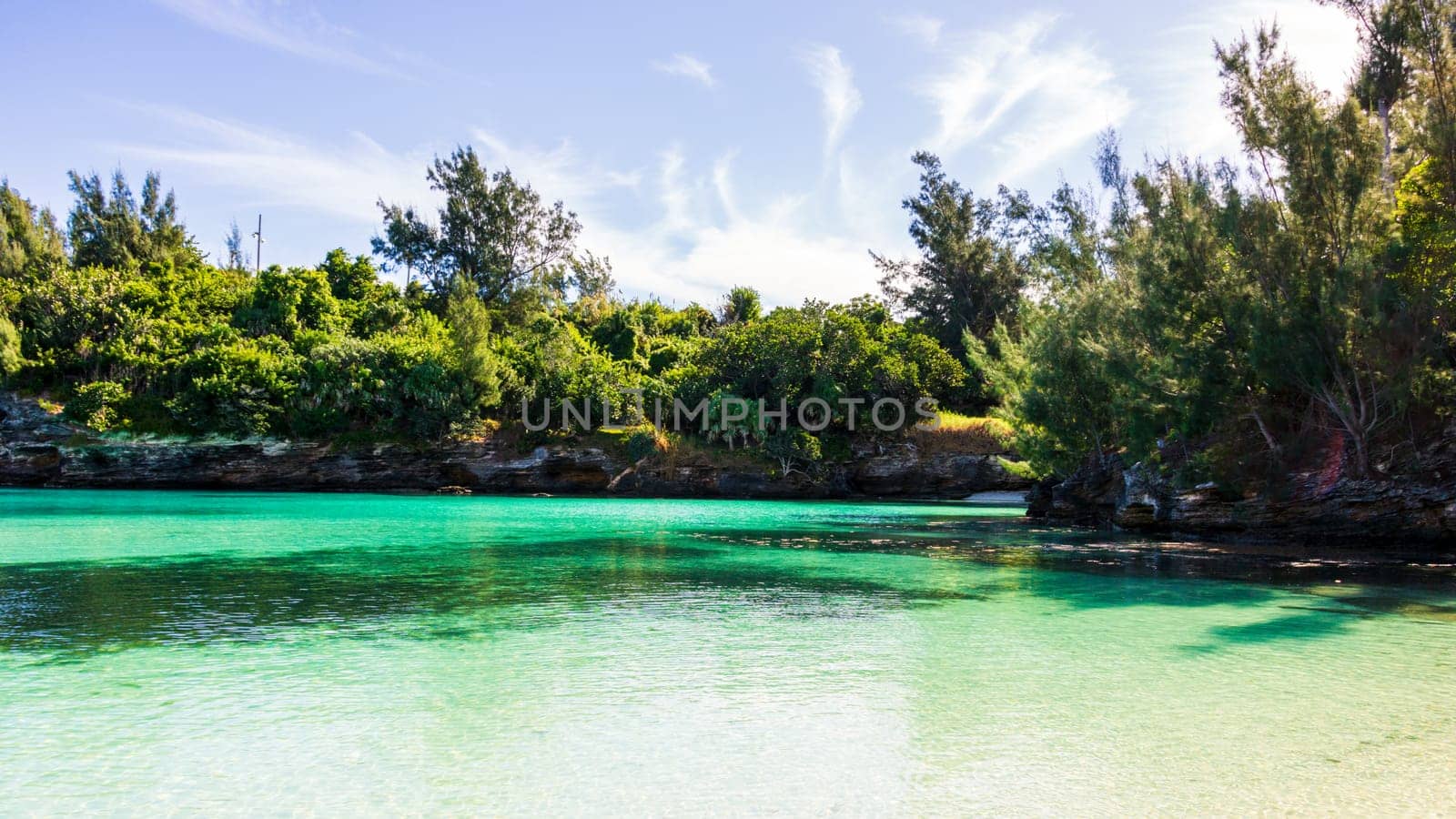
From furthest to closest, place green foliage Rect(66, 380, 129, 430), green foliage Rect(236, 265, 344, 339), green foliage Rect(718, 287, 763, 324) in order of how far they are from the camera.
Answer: green foliage Rect(718, 287, 763, 324)
green foliage Rect(236, 265, 344, 339)
green foliage Rect(66, 380, 129, 430)

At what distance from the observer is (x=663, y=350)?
164 ft

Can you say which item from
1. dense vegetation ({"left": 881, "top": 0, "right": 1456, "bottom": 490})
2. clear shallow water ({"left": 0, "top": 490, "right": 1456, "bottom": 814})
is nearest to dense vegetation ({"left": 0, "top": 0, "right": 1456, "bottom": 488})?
dense vegetation ({"left": 881, "top": 0, "right": 1456, "bottom": 490})

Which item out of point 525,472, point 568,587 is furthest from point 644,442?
point 568,587

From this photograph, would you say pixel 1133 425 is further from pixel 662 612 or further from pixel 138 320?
pixel 138 320

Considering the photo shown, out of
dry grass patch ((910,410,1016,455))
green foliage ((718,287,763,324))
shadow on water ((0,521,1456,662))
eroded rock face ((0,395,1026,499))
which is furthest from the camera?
green foliage ((718,287,763,324))

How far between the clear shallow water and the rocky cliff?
12.5ft

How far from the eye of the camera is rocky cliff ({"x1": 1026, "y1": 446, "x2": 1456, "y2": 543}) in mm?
14719

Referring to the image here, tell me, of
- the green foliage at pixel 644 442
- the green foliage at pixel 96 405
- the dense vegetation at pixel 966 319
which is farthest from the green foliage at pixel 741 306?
the green foliage at pixel 96 405

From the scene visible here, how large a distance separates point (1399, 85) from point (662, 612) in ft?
51.5

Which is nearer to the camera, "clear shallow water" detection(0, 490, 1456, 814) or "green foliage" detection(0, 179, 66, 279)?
"clear shallow water" detection(0, 490, 1456, 814)

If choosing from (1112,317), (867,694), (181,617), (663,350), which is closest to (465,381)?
(663,350)

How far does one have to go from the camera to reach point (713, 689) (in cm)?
590

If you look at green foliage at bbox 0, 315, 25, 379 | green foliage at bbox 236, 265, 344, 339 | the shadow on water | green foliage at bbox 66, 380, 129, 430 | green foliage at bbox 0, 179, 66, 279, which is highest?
green foliage at bbox 0, 179, 66, 279

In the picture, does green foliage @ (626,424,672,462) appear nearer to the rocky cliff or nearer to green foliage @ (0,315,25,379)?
the rocky cliff
